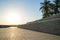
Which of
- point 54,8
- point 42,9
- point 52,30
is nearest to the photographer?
point 52,30

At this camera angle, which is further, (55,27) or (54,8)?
(54,8)

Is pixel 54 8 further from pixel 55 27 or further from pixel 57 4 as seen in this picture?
pixel 55 27

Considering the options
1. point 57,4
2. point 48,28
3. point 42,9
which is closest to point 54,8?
point 57,4

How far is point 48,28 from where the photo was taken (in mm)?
20016

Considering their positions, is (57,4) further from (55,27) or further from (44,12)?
(55,27)

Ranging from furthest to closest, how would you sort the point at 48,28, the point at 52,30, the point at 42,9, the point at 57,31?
the point at 42,9 < the point at 48,28 < the point at 52,30 < the point at 57,31

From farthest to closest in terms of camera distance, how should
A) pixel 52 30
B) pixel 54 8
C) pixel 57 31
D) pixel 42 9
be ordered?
pixel 42 9 < pixel 54 8 < pixel 52 30 < pixel 57 31

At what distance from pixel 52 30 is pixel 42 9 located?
28153 millimetres

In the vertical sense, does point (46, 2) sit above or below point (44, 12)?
above

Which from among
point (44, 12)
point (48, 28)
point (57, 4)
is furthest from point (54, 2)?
point (48, 28)

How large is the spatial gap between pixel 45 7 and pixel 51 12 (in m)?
2.64

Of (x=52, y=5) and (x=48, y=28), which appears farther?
(x=52, y=5)

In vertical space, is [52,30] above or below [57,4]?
below

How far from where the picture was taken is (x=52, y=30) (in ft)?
61.0
